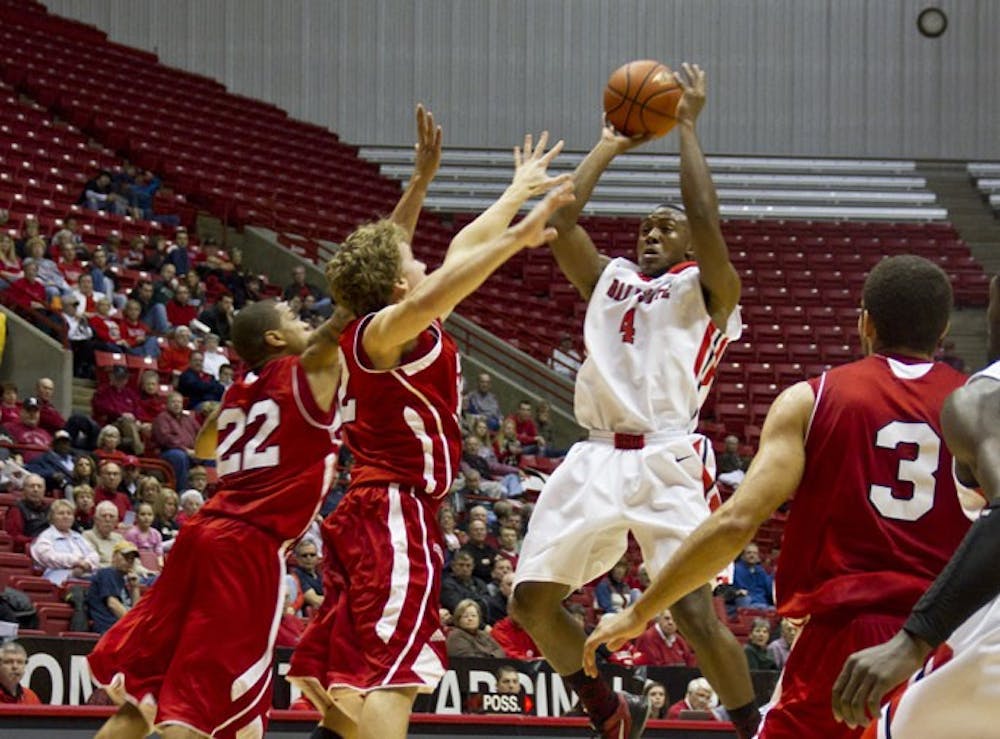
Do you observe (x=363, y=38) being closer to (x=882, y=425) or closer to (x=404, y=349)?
(x=404, y=349)

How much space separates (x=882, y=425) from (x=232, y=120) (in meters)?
22.6

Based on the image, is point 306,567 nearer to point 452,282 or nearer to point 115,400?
point 115,400

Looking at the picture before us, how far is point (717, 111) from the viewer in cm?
2803

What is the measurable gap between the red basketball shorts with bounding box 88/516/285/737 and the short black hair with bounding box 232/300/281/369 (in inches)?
25.7

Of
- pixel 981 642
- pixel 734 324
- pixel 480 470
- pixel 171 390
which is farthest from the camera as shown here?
pixel 480 470

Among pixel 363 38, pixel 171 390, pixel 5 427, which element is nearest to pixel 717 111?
pixel 363 38

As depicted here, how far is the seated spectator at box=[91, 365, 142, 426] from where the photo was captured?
14655 millimetres

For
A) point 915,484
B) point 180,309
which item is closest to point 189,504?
point 180,309

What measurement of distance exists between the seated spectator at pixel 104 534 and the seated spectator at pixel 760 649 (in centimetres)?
491

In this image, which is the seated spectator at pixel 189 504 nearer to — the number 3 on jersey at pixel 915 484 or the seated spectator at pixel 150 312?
the seated spectator at pixel 150 312

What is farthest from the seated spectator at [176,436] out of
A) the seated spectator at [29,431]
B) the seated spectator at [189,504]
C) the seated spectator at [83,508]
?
the seated spectator at [83,508]

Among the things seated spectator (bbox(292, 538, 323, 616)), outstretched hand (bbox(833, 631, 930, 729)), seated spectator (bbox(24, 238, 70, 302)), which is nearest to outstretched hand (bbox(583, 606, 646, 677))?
outstretched hand (bbox(833, 631, 930, 729))

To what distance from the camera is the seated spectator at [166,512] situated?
12.6 metres

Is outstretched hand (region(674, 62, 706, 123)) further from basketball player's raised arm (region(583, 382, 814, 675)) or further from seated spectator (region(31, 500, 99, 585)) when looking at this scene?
seated spectator (region(31, 500, 99, 585))
